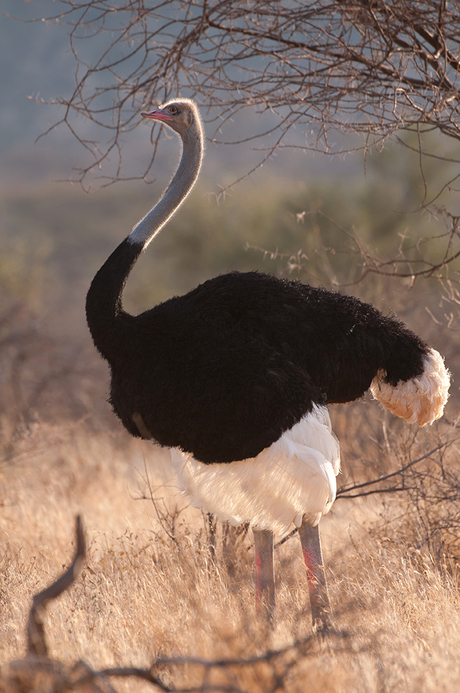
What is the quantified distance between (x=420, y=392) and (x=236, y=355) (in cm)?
93

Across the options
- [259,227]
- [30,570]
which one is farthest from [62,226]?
[30,570]

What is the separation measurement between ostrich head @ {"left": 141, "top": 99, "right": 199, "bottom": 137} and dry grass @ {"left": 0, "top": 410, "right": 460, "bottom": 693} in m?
2.10

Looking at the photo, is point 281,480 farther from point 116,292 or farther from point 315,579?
point 116,292

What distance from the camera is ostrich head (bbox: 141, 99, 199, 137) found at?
3.62 metres

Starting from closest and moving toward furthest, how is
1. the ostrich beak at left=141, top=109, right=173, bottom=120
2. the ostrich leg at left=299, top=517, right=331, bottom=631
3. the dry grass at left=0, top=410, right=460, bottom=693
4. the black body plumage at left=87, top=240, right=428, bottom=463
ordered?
1. the dry grass at left=0, top=410, right=460, bottom=693
2. the black body plumage at left=87, top=240, right=428, bottom=463
3. the ostrich leg at left=299, top=517, right=331, bottom=631
4. the ostrich beak at left=141, top=109, right=173, bottom=120

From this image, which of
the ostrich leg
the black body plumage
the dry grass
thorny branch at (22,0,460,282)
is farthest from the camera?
thorny branch at (22,0,460,282)

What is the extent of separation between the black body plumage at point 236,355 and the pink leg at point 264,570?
28.6 inches

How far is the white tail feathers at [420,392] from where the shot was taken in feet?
10.7

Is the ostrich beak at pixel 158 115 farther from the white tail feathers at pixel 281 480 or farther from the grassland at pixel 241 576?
the grassland at pixel 241 576

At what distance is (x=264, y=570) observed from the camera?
3404 mm

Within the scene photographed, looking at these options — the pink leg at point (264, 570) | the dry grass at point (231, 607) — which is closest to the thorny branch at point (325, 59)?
the pink leg at point (264, 570)

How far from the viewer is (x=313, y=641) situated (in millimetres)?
2582

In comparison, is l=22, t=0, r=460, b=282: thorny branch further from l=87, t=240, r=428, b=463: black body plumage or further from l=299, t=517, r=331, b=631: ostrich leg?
l=299, t=517, r=331, b=631: ostrich leg

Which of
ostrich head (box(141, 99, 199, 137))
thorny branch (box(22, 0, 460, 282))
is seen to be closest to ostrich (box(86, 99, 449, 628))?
ostrich head (box(141, 99, 199, 137))
